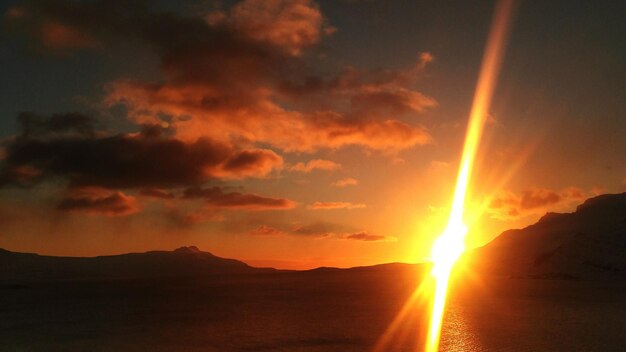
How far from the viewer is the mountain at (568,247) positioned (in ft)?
225

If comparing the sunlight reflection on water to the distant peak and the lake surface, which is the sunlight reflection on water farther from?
the distant peak

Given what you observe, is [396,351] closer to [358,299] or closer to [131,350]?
[131,350]

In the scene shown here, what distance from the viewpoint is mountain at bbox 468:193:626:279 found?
2702 inches

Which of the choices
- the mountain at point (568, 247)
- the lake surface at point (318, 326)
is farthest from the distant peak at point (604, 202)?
the lake surface at point (318, 326)

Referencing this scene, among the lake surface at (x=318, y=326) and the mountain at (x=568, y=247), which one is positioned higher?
the mountain at (x=568, y=247)

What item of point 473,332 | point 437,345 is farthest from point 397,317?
point 437,345

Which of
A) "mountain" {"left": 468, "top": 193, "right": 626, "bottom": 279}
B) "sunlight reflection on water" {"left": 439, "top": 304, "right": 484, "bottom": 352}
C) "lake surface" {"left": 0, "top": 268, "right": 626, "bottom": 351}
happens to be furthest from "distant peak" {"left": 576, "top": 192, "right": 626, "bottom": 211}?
"sunlight reflection on water" {"left": 439, "top": 304, "right": 484, "bottom": 352}

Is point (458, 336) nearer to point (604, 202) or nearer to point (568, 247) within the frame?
point (568, 247)

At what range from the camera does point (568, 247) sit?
74.3 meters

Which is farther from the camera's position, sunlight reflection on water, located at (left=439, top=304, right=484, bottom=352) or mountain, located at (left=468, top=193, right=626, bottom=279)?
mountain, located at (left=468, top=193, right=626, bottom=279)

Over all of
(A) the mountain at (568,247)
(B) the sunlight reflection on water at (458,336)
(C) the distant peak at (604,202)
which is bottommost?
(B) the sunlight reflection on water at (458,336)

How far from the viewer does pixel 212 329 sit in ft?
76.9

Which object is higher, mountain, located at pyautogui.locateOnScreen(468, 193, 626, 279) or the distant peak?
the distant peak

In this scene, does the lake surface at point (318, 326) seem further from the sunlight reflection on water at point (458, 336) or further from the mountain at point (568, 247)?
the mountain at point (568, 247)
